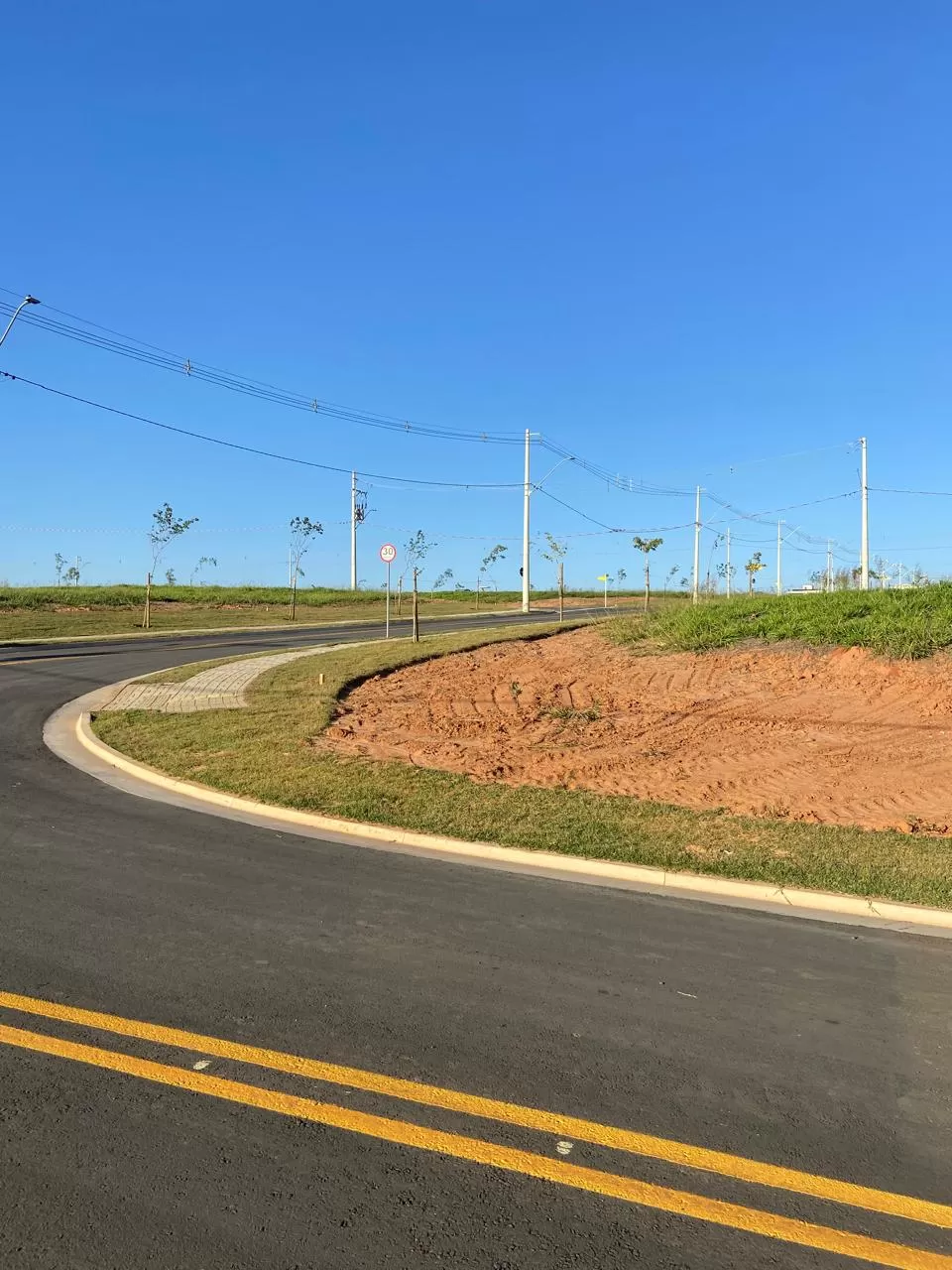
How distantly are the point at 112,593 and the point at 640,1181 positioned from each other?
5024 centimetres

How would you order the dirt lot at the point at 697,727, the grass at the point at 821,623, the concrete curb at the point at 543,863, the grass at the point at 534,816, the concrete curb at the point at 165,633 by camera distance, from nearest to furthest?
the concrete curb at the point at 543,863 → the grass at the point at 534,816 → the dirt lot at the point at 697,727 → the grass at the point at 821,623 → the concrete curb at the point at 165,633

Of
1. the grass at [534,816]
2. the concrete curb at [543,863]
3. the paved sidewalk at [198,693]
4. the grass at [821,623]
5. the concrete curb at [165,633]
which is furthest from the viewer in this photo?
the concrete curb at [165,633]

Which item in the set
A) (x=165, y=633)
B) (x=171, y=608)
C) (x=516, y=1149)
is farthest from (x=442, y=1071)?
(x=171, y=608)

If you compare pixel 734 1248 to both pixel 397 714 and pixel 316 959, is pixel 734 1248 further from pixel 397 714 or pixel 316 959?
pixel 397 714

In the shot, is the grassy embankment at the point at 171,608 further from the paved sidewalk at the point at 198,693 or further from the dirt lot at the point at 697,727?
the dirt lot at the point at 697,727

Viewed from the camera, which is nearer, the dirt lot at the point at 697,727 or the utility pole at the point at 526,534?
the dirt lot at the point at 697,727

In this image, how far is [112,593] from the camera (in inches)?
1911

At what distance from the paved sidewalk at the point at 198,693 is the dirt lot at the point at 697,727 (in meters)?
2.17

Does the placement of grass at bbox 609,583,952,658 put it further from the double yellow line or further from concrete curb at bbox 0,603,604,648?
the double yellow line

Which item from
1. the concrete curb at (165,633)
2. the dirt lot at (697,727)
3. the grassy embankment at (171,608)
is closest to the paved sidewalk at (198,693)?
the dirt lot at (697,727)

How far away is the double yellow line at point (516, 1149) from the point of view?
2.78m

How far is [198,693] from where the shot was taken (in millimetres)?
15609

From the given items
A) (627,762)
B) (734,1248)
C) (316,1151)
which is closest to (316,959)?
(316,1151)

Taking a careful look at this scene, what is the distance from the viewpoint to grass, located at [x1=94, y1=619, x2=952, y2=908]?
254 inches
